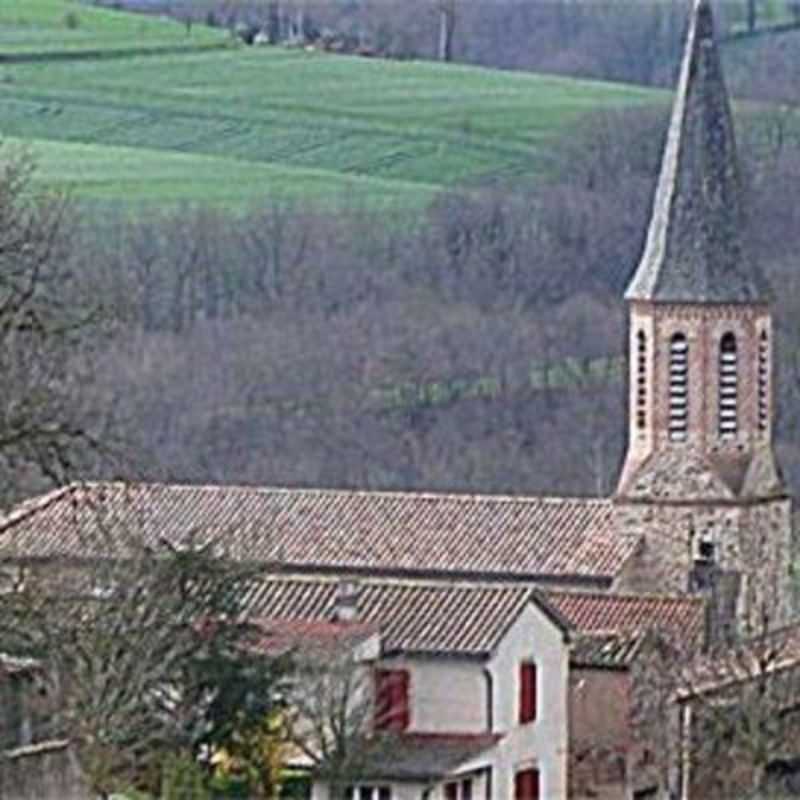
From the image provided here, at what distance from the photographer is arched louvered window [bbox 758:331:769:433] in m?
50.6

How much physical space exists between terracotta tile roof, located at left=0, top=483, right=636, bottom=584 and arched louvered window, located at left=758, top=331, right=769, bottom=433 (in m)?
2.29

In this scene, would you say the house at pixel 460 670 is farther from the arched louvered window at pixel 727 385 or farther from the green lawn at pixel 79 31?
the green lawn at pixel 79 31

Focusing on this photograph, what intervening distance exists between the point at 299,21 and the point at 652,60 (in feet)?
29.1

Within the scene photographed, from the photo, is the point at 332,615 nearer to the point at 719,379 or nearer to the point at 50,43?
the point at 719,379

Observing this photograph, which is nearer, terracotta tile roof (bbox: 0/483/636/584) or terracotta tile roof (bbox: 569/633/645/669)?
terracotta tile roof (bbox: 569/633/645/669)

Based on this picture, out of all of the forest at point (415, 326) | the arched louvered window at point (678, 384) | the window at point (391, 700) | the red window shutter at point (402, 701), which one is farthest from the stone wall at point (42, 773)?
the forest at point (415, 326)

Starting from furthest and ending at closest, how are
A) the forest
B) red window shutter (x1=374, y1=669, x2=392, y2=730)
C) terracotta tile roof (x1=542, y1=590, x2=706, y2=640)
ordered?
the forest
terracotta tile roof (x1=542, y1=590, x2=706, y2=640)
red window shutter (x1=374, y1=669, x2=392, y2=730)

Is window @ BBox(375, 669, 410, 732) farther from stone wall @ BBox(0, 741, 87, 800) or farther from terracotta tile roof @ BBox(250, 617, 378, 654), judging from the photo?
stone wall @ BBox(0, 741, 87, 800)

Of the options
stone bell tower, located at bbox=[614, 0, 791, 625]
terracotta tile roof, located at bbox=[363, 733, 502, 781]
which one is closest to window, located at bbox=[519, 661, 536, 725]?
terracotta tile roof, located at bbox=[363, 733, 502, 781]

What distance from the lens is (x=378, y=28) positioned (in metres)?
106

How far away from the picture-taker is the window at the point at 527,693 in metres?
39.6

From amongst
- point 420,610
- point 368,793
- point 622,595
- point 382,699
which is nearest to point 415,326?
point 622,595

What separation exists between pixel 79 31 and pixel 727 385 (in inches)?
1855

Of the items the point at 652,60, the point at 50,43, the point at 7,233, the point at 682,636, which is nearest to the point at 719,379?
the point at 682,636
